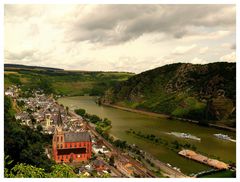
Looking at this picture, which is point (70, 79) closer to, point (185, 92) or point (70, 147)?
point (185, 92)

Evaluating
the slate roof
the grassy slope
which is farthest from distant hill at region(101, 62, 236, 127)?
the slate roof

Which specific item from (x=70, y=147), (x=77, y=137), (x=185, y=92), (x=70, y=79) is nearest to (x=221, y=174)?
(x=77, y=137)

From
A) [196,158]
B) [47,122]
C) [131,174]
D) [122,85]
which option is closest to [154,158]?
[196,158]

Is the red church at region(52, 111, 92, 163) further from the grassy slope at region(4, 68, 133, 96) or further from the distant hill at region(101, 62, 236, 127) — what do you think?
the distant hill at region(101, 62, 236, 127)

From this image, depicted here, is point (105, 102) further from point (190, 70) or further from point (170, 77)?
point (190, 70)

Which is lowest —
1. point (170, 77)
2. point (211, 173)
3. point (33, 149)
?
point (211, 173)

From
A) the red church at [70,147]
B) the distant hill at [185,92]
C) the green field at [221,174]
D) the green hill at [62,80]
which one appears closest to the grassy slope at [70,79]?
the green hill at [62,80]

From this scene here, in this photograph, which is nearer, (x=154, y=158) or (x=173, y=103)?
(x=154, y=158)
